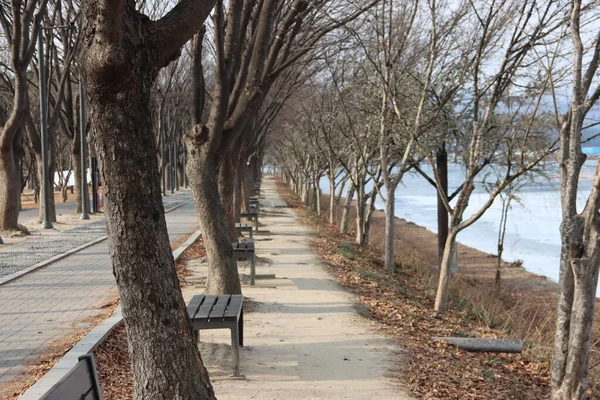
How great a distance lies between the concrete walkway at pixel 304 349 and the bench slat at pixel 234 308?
54 cm

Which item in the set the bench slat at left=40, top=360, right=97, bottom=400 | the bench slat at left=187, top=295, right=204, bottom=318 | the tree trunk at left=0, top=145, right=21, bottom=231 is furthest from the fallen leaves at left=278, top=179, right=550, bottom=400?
the tree trunk at left=0, top=145, right=21, bottom=231

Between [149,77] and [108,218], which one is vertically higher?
[149,77]

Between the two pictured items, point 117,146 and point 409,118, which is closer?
point 117,146

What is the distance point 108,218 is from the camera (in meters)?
3.55

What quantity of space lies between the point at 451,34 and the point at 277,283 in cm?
569

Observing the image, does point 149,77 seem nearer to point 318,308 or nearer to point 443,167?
point 318,308

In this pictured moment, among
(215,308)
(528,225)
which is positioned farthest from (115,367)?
(528,225)

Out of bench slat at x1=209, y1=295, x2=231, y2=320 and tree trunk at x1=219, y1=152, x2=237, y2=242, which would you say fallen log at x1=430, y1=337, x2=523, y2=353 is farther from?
tree trunk at x1=219, y1=152, x2=237, y2=242

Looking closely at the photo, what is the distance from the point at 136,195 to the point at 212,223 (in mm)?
4270

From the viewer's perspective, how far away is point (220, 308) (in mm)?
5391

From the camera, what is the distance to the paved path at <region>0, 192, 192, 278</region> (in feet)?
35.1

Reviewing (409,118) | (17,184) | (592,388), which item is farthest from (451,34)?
(17,184)

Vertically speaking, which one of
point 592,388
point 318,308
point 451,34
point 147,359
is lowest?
point 592,388

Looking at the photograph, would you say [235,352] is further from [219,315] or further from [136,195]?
[136,195]
